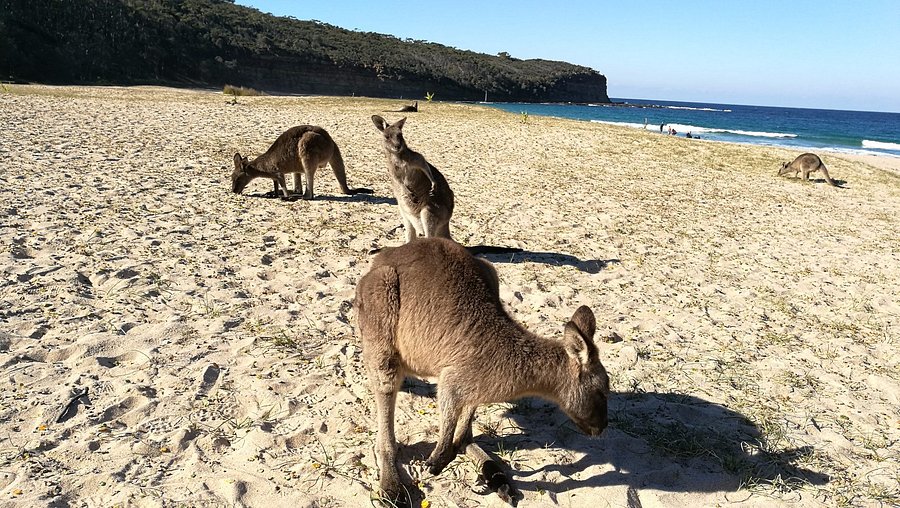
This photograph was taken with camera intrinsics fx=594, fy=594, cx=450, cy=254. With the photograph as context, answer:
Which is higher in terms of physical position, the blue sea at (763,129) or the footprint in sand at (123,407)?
the blue sea at (763,129)

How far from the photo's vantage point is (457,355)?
104 inches

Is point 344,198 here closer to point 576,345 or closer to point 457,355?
point 457,355

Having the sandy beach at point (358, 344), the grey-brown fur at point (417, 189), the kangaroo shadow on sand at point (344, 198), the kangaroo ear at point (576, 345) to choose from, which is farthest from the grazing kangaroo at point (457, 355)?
the kangaroo shadow on sand at point (344, 198)

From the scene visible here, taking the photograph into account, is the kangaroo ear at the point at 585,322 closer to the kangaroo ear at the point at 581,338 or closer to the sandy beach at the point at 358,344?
the kangaroo ear at the point at 581,338

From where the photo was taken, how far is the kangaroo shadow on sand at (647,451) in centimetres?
280

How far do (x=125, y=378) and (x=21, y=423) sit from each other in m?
0.53

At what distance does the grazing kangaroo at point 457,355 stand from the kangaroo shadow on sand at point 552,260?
3175 millimetres

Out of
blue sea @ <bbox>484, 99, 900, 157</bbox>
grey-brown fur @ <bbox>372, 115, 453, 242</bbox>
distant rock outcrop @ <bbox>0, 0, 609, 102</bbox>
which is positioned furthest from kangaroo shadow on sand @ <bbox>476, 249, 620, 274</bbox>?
distant rock outcrop @ <bbox>0, 0, 609, 102</bbox>

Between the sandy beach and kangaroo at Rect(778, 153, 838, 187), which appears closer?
the sandy beach

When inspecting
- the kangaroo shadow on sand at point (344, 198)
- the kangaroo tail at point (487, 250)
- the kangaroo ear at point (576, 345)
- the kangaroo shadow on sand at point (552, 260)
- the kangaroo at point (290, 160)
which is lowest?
the kangaroo shadow on sand at point (552, 260)

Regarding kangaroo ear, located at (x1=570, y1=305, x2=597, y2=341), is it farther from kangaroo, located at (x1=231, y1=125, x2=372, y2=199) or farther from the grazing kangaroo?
kangaroo, located at (x1=231, y1=125, x2=372, y2=199)

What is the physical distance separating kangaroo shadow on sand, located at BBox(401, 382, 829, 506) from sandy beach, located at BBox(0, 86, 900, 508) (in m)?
0.01

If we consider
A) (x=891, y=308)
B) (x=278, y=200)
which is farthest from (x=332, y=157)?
(x=891, y=308)

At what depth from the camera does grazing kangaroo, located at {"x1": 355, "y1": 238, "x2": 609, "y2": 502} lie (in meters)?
2.58
